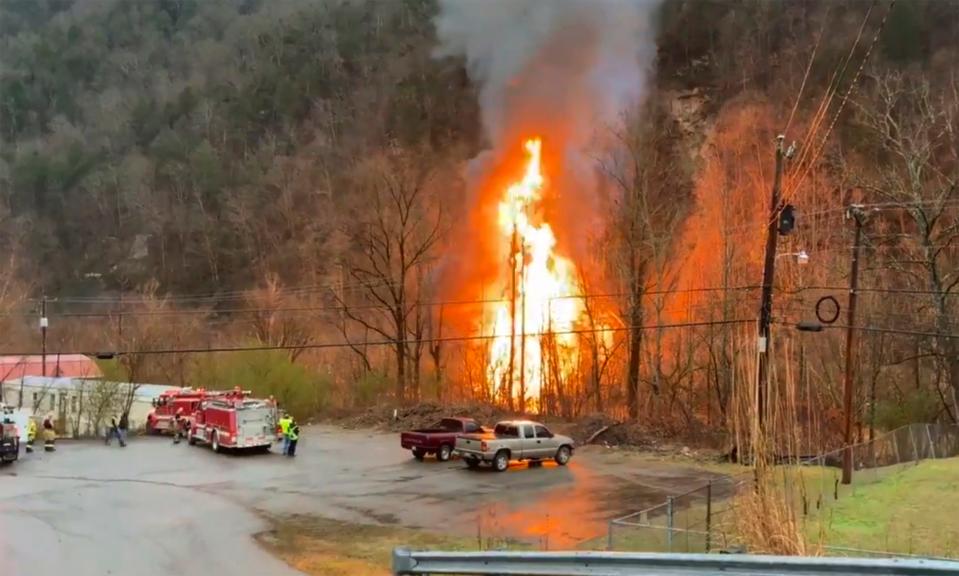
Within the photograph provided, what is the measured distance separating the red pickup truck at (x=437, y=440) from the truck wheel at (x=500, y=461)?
2536 millimetres

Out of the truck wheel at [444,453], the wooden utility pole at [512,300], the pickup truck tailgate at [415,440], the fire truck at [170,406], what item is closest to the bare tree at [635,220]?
the wooden utility pole at [512,300]

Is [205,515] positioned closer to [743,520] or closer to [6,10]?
[743,520]

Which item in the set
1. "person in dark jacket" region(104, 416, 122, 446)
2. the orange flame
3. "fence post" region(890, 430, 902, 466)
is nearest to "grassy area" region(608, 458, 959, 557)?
"fence post" region(890, 430, 902, 466)

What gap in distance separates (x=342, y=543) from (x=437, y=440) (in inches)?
490

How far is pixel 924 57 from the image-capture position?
A: 59.8 m

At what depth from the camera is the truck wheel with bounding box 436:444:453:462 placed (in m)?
29.7

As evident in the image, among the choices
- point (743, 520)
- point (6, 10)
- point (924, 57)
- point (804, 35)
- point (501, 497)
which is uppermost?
point (6, 10)

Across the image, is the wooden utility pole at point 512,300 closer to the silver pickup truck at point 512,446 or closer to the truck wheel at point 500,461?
the silver pickup truck at point 512,446

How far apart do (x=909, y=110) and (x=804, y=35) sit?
78.6 feet

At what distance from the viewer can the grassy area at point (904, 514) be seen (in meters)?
15.1

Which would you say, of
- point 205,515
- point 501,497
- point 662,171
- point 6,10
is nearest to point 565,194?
point 662,171

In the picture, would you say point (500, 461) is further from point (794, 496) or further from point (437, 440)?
point (794, 496)

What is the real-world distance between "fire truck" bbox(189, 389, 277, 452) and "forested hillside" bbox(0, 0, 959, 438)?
20.9ft

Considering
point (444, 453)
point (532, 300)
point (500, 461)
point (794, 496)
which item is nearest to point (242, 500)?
point (500, 461)
